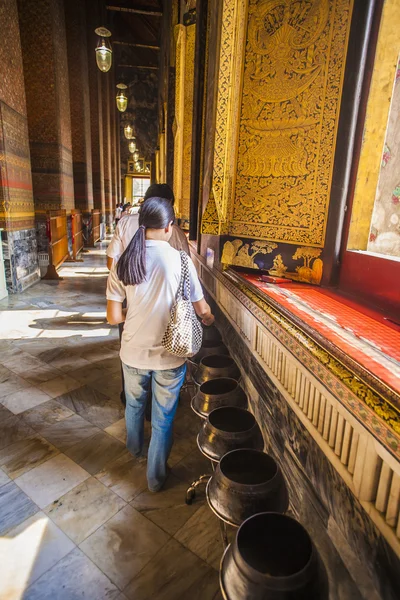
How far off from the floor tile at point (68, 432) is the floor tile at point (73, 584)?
907 millimetres

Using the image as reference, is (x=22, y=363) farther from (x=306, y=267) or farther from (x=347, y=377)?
(x=347, y=377)

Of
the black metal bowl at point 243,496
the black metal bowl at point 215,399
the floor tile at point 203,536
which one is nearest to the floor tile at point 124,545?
the floor tile at point 203,536

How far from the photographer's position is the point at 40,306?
6008mm

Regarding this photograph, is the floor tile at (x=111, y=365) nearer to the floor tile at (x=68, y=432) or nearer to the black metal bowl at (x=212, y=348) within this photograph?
the floor tile at (x=68, y=432)

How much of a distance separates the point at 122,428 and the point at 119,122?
26.6 meters

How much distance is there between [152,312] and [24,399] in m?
1.90

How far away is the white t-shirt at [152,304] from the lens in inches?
73.7

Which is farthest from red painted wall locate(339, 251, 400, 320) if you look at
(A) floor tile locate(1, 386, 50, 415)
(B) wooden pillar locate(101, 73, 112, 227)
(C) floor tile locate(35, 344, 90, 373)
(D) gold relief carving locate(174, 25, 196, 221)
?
(B) wooden pillar locate(101, 73, 112, 227)

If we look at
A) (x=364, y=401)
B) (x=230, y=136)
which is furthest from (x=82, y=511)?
(x=230, y=136)

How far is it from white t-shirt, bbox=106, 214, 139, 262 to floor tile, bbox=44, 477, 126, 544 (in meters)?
1.63

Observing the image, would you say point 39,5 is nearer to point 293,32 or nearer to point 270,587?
point 293,32

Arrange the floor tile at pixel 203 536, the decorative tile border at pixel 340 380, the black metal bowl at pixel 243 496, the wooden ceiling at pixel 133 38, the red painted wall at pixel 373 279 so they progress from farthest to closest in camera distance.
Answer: the wooden ceiling at pixel 133 38
the red painted wall at pixel 373 279
the floor tile at pixel 203 536
the black metal bowl at pixel 243 496
the decorative tile border at pixel 340 380

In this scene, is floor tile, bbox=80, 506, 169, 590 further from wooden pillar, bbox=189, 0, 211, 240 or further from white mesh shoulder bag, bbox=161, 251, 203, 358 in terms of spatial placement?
wooden pillar, bbox=189, 0, 211, 240

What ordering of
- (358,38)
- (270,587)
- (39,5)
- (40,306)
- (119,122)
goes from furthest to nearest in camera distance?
(119,122) < (39,5) < (40,306) < (358,38) < (270,587)
